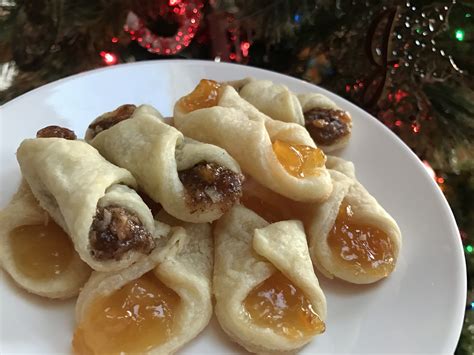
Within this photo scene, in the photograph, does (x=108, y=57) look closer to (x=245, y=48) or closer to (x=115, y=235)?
(x=245, y=48)

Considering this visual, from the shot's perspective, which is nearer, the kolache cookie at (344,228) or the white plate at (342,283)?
the white plate at (342,283)

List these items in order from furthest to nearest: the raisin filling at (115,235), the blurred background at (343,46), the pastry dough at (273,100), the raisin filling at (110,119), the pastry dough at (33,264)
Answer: the blurred background at (343,46), the pastry dough at (273,100), the raisin filling at (110,119), the pastry dough at (33,264), the raisin filling at (115,235)

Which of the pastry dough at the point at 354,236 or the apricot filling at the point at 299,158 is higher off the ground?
the apricot filling at the point at 299,158

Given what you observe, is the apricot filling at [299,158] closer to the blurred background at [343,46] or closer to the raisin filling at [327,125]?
the raisin filling at [327,125]

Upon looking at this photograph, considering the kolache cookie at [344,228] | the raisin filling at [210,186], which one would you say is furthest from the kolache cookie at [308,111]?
the raisin filling at [210,186]

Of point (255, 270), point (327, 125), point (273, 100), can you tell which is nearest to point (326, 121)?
point (327, 125)

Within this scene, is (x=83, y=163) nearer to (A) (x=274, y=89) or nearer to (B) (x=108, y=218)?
(B) (x=108, y=218)
